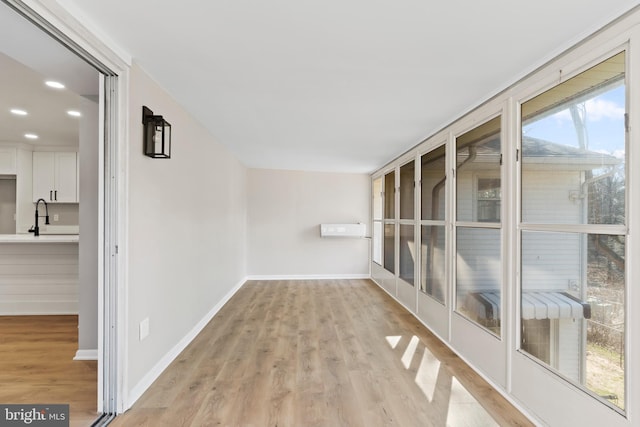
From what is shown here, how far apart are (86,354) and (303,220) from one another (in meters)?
4.25

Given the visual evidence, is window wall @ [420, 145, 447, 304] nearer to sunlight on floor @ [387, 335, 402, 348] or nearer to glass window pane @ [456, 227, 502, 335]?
glass window pane @ [456, 227, 502, 335]

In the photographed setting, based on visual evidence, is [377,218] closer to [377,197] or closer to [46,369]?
[377,197]

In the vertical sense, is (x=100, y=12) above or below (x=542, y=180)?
above

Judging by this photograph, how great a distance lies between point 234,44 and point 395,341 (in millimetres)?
2963

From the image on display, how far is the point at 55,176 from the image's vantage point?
514 centimetres

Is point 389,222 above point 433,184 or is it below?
below

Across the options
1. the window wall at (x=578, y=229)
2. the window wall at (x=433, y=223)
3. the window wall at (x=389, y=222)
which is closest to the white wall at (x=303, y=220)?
the window wall at (x=389, y=222)

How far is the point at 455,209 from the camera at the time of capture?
9.82 feet

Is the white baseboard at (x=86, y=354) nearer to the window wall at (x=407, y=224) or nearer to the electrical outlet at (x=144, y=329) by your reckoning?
the electrical outlet at (x=144, y=329)

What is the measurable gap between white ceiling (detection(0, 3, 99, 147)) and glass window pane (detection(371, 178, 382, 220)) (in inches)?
184

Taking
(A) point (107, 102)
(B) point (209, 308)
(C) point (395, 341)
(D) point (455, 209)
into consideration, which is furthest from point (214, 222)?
(D) point (455, 209)

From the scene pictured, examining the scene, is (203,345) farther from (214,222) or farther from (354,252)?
(354,252)

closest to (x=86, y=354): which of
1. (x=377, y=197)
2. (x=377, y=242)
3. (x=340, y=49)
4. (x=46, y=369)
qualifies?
(x=46, y=369)

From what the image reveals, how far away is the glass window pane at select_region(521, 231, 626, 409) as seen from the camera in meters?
1.50
